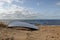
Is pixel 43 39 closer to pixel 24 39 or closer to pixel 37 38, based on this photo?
pixel 37 38

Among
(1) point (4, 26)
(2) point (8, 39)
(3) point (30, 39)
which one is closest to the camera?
(2) point (8, 39)

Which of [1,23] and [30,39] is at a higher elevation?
[1,23]

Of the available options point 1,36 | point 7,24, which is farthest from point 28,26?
point 1,36

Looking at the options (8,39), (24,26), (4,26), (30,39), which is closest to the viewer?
(8,39)

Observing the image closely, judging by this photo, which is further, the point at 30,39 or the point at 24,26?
the point at 24,26

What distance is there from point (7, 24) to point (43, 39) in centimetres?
160

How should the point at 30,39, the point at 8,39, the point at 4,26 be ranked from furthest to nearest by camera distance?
the point at 4,26 → the point at 30,39 → the point at 8,39

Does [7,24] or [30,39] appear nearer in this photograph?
[30,39]

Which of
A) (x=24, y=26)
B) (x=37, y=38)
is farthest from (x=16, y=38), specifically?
(x=24, y=26)

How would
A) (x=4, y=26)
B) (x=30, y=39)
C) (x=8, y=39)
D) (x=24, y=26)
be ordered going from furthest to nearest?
(x=24, y=26)
(x=4, y=26)
(x=30, y=39)
(x=8, y=39)

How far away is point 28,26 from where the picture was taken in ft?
20.1

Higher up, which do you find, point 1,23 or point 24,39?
point 1,23

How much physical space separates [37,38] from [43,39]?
19cm

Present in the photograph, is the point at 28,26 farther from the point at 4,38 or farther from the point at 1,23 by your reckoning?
the point at 4,38
